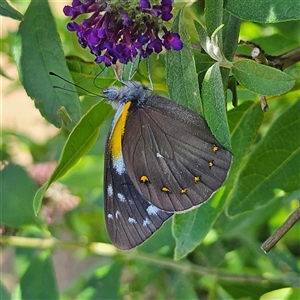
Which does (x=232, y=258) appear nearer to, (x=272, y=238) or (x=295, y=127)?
(x=295, y=127)

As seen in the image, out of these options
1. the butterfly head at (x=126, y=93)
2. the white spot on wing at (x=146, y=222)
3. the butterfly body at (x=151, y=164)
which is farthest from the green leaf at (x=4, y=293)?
the butterfly head at (x=126, y=93)

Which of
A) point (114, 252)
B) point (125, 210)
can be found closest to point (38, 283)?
point (114, 252)

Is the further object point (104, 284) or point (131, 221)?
point (104, 284)

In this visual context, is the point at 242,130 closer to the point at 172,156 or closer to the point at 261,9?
the point at 172,156

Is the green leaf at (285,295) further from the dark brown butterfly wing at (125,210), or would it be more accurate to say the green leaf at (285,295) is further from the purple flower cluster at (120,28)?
the purple flower cluster at (120,28)

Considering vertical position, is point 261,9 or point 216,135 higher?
point 261,9

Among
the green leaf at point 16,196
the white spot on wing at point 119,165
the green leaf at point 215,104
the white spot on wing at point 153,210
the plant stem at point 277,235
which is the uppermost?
the green leaf at point 215,104
